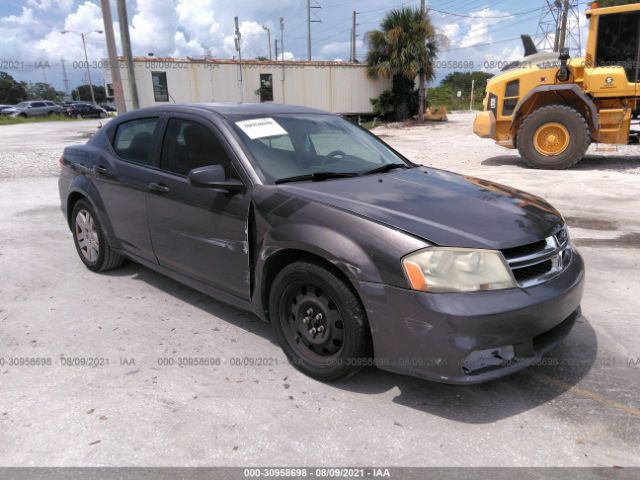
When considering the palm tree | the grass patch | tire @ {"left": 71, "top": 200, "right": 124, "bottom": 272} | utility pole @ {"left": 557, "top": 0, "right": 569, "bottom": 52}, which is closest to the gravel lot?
tire @ {"left": 71, "top": 200, "right": 124, "bottom": 272}

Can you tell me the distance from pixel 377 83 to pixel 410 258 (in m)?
28.8

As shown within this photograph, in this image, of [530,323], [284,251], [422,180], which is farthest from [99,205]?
[530,323]

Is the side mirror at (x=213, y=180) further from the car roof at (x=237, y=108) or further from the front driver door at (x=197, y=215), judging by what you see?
the car roof at (x=237, y=108)

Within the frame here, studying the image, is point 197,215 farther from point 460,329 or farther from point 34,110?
point 34,110

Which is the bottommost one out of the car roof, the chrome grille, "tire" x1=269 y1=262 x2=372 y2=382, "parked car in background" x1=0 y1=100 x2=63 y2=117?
"tire" x1=269 y1=262 x2=372 y2=382

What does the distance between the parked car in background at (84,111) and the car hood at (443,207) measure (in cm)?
4696

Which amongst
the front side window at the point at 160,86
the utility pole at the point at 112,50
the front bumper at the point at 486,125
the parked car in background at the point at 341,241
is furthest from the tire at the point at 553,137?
the front side window at the point at 160,86

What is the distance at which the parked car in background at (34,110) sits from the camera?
42.2 m

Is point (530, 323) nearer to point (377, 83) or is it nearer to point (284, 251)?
point (284, 251)

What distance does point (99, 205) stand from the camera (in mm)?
4508

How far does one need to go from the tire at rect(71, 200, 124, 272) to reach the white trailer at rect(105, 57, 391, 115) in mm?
22658

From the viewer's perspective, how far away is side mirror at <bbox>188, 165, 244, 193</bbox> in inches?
124

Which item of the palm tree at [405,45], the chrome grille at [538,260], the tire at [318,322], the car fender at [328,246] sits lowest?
the tire at [318,322]

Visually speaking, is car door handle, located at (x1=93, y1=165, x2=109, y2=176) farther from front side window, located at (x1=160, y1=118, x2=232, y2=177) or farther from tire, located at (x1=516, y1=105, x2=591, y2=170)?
tire, located at (x1=516, y1=105, x2=591, y2=170)
